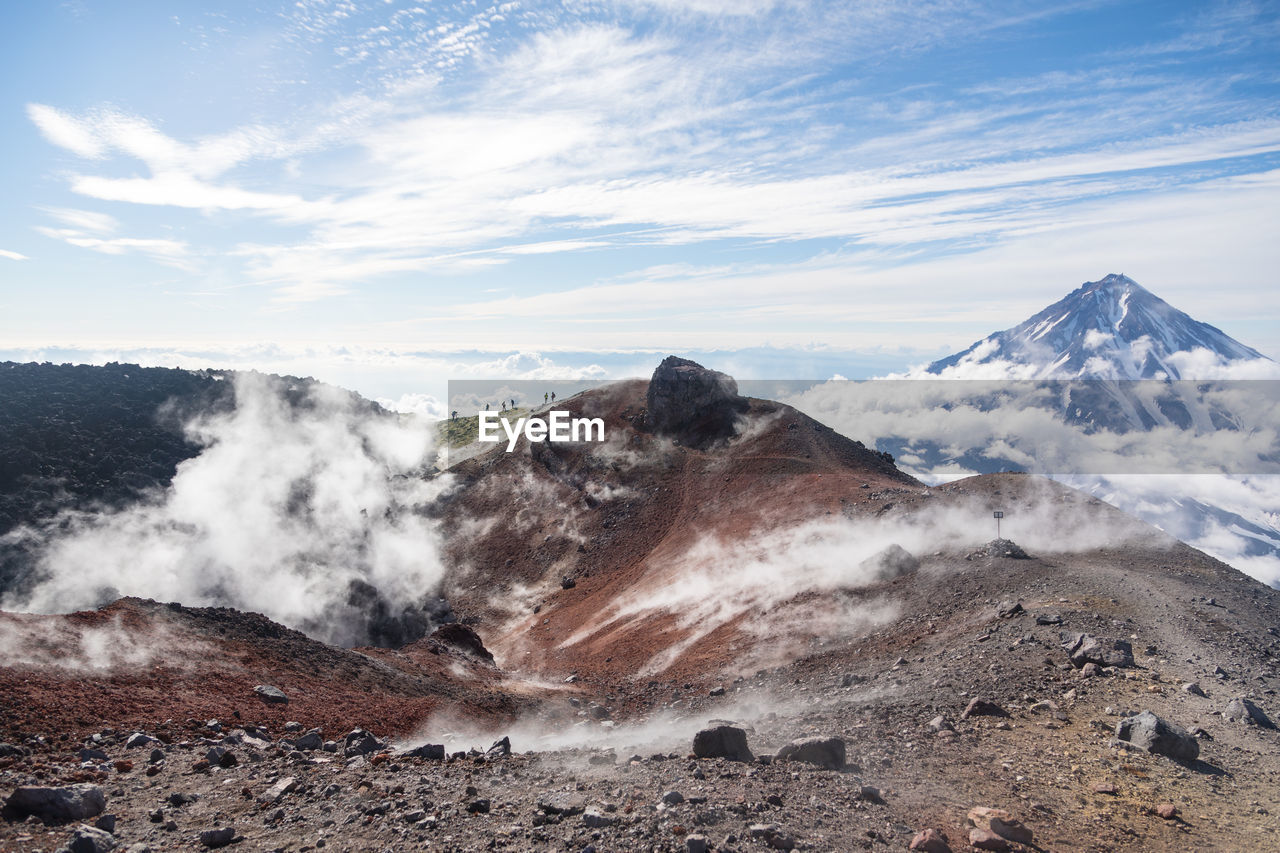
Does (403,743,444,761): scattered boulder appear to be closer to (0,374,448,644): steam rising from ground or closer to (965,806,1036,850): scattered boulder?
(965,806,1036,850): scattered boulder

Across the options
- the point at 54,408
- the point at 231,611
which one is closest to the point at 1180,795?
the point at 231,611

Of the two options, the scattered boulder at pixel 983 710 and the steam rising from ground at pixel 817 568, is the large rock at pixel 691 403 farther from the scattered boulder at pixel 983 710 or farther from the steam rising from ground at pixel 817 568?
the scattered boulder at pixel 983 710

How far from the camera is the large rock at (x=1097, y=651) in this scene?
17984mm

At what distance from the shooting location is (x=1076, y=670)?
58.6 feet

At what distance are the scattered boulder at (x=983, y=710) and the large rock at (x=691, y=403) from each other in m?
40.7

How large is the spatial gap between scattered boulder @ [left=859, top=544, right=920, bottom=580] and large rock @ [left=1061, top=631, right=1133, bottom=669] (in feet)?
30.4

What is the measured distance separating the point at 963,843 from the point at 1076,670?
1005cm

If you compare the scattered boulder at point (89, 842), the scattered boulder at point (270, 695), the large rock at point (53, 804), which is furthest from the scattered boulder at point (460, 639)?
the scattered boulder at point (89, 842)

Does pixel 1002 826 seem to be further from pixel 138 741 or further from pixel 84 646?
pixel 84 646

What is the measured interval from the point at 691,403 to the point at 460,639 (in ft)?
103

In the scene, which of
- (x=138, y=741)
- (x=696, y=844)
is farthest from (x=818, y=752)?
(x=138, y=741)

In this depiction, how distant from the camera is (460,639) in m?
32.5

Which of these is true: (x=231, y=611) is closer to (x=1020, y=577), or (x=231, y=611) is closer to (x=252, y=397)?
(x=1020, y=577)

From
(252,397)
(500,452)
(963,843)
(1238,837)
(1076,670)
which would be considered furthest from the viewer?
(252,397)
